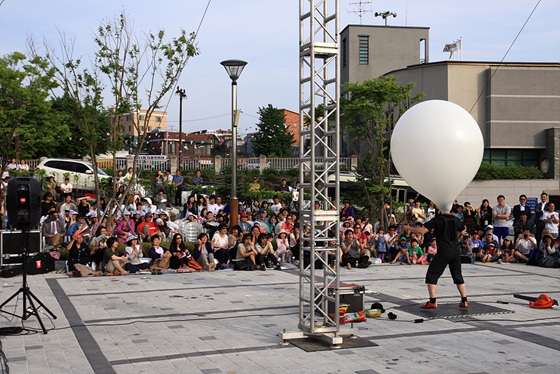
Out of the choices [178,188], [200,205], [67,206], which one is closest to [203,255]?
[200,205]

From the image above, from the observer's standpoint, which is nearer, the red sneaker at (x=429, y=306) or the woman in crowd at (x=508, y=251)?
the red sneaker at (x=429, y=306)

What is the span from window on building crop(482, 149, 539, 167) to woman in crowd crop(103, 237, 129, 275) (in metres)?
30.7

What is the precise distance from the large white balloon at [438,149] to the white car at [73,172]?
19.7 metres

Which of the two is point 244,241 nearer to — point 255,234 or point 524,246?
point 255,234

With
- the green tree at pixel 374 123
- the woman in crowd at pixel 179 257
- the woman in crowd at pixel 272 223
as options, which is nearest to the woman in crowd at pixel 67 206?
the woman in crowd at pixel 179 257

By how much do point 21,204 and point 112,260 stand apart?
629cm

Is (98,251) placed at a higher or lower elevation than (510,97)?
lower

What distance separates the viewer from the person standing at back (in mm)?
19406

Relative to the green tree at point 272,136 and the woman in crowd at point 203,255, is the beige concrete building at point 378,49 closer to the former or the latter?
the green tree at point 272,136

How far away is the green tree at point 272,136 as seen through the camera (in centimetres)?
6331

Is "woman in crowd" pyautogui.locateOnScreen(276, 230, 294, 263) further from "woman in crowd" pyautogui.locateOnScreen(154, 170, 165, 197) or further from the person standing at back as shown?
"woman in crowd" pyautogui.locateOnScreen(154, 170, 165, 197)

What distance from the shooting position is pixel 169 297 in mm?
12125

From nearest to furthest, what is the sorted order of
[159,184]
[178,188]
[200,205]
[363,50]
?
[200,205] < [159,184] < [178,188] < [363,50]

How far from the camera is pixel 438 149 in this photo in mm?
9266
